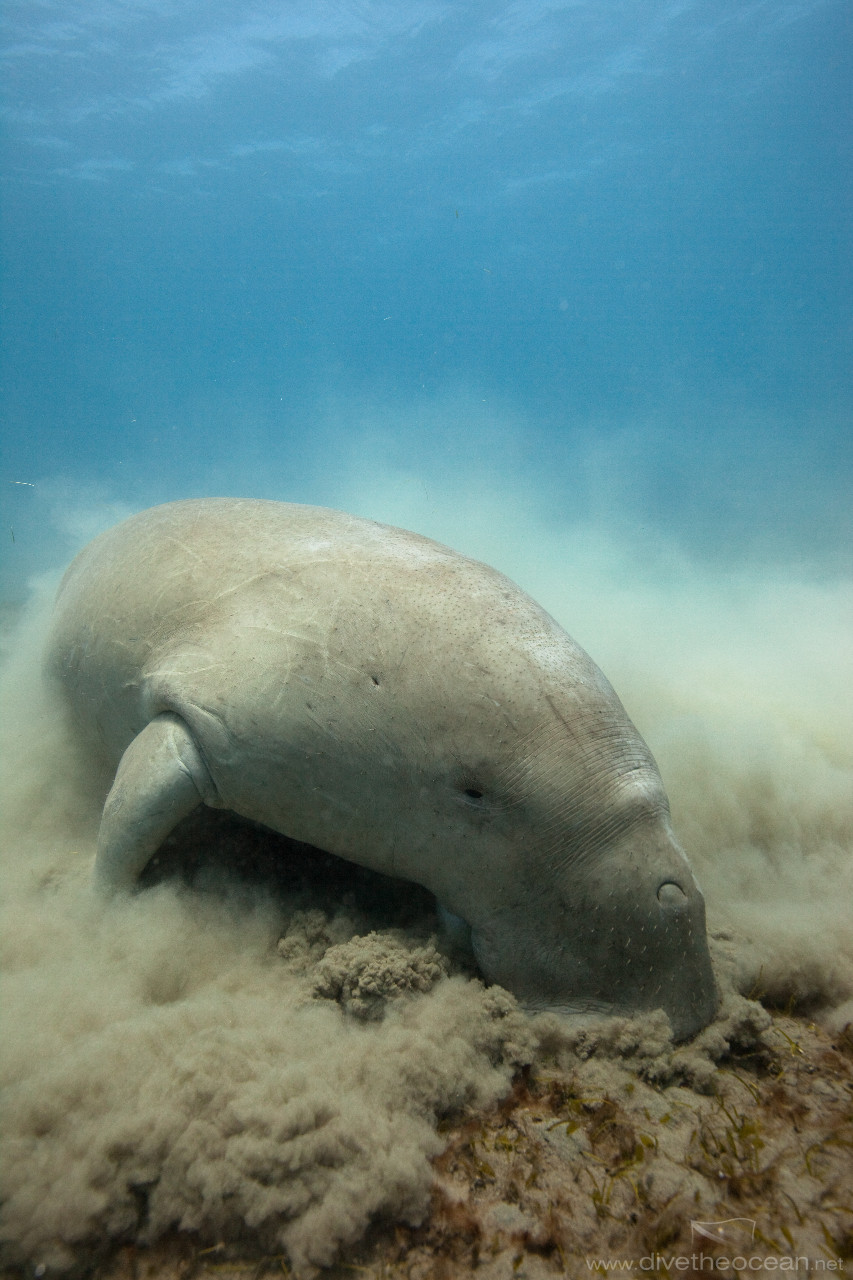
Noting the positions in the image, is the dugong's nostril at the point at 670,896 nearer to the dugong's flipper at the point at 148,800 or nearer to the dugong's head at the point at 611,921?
the dugong's head at the point at 611,921

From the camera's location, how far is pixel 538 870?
2.24 m

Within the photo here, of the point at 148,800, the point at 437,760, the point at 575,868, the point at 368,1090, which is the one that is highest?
the point at 148,800

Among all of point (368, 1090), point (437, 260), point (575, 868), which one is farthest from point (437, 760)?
point (437, 260)

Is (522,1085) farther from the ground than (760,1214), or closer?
farther from the ground

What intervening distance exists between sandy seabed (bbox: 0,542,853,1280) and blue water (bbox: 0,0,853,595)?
22782mm

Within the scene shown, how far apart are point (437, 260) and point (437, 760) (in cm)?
10252

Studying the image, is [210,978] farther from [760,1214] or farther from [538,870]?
[760,1214]

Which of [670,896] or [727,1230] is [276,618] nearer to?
[670,896]

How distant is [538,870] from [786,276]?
386 feet

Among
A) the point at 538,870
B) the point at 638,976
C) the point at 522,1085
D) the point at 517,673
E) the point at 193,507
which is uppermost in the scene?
the point at 193,507

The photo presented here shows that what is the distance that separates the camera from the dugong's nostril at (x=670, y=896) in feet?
7.21

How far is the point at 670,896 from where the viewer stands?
86.7 inches

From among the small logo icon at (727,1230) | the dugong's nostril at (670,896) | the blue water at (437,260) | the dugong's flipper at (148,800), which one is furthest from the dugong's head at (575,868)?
the blue water at (437,260)

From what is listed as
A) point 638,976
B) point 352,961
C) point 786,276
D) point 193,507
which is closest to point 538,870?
point 638,976
